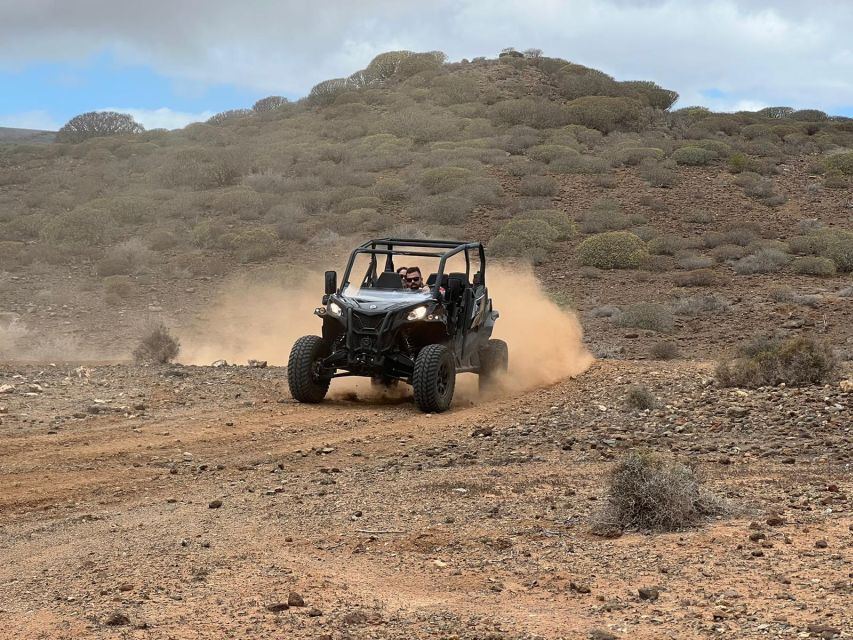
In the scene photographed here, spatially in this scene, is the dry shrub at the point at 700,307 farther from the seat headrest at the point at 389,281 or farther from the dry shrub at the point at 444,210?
the seat headrest at the point at 389,281

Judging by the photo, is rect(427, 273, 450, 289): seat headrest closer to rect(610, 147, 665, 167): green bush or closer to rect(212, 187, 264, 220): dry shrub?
rect(212, 187, 264, 220): dry shrub

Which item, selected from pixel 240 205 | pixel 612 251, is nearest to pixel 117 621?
pixel 612 251

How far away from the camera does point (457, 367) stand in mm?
15109

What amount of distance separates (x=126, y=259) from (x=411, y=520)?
2665 cm

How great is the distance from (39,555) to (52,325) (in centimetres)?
1928

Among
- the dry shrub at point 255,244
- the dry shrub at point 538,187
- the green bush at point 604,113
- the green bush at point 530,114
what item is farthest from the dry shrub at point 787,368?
the green bush at point 604,113

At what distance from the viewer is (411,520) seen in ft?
26.6

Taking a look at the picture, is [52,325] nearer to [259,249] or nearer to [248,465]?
[259,249]

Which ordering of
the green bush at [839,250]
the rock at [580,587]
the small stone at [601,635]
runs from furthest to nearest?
the green bush at [839,250] → the rock at [580,587] → the small stone at [601,635]

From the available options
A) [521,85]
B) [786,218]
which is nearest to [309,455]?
[786,218]

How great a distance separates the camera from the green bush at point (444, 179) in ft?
134

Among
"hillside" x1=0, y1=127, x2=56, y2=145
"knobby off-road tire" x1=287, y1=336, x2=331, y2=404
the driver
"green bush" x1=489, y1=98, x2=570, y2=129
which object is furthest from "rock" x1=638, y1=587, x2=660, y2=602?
"hillside" x1=0, y1=127, x2=56, y2=145

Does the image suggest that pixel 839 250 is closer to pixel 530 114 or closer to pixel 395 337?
pixel 395 337

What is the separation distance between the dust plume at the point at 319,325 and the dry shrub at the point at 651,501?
760 cm
